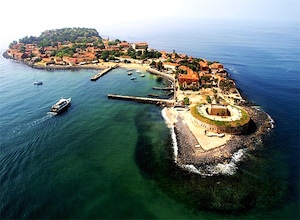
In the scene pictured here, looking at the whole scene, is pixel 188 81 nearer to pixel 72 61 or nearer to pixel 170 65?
pixel 170 65

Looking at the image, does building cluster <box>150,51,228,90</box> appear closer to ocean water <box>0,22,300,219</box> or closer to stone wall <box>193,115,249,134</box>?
ocean water <box>0,22,300,219</box>

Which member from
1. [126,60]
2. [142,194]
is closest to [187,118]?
[142,194]

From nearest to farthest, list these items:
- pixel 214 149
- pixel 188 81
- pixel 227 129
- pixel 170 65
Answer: pixel 214 149, pixel 227 129, pixel 188 81, pixel 170 65

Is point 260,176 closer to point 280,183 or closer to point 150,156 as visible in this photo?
point 280,183

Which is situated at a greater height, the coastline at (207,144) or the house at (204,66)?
the house at (204,66)

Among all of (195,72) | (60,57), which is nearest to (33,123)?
(195,72)

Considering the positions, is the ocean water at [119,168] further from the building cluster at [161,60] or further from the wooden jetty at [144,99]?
the building cluster at [161,60]

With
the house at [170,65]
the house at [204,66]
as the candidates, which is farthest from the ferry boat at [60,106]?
the house at [204,66]
